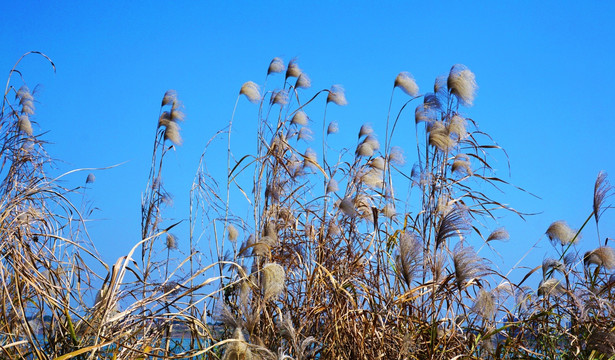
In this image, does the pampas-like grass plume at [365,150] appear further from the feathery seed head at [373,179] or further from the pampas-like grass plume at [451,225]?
the pampas-like grass plume at [451,225]

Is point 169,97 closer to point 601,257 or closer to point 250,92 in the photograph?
point 250,92

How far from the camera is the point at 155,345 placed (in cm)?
280

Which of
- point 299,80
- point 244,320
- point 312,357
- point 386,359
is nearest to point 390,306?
point 386,359

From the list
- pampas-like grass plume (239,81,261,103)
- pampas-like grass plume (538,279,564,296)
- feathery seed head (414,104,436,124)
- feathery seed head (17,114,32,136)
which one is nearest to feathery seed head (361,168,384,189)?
feathery seed head (414,104,436,124)

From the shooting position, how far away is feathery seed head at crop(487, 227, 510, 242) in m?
3.11

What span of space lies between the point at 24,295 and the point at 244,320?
1.06m

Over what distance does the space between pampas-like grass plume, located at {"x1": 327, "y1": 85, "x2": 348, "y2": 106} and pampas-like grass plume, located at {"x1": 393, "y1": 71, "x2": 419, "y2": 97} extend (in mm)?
364

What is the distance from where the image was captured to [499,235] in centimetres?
313

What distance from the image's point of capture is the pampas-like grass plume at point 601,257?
3295 millimetres

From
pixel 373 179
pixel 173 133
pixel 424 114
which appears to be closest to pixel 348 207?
pixel 373 179

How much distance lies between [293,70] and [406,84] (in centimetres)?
69

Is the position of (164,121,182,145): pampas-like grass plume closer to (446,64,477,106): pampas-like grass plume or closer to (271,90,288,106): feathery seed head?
(271,90,288,106): feathery seed head

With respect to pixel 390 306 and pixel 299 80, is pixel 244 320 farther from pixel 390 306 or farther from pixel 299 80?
pixel 299 80

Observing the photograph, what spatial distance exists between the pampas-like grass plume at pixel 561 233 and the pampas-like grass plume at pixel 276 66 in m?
1.76
